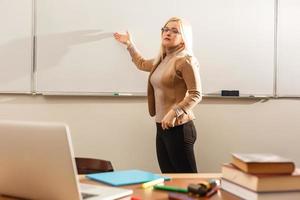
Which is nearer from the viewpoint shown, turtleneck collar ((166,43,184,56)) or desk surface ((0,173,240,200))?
desk surface ((0,173,240,200))

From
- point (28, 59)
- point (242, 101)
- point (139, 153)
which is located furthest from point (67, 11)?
point (242, 101)

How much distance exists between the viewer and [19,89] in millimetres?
3086

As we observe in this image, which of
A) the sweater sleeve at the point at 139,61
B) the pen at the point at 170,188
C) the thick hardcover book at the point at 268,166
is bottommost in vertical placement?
the pen at the point at 170,188

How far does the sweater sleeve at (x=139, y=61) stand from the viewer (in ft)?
9.99

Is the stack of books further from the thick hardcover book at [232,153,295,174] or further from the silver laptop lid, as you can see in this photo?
the silver laptop lid

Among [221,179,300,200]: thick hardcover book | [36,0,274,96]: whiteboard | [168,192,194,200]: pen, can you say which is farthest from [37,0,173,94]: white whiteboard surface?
[221,179,300,200]: thick hardcover book

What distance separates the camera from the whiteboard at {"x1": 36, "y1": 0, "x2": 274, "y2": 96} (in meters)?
3.10

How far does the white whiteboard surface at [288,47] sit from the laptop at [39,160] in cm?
250

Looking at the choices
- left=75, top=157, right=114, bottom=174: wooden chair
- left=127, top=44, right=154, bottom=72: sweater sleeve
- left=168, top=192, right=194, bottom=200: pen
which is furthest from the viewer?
left=127, top=44, right=154, bottom=72: sweater sleeve

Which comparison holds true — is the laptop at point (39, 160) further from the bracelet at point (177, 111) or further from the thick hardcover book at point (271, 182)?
the bracelet at point (177, 111)

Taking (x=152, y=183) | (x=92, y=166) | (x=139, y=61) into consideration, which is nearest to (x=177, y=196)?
(x=152, y=183)

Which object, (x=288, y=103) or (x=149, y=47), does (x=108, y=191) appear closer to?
(x=149, y=47)

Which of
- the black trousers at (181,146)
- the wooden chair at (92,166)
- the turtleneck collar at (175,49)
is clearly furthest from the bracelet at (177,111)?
the wooden chair at (92,166)

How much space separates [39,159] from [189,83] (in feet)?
5.43
